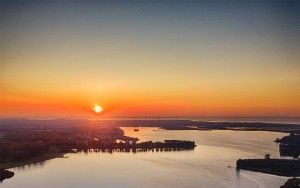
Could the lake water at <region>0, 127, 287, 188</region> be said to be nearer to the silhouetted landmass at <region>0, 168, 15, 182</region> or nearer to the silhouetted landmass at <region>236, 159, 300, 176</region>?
the silhouetted landmass at <region>0, 168, 15, 182</region>

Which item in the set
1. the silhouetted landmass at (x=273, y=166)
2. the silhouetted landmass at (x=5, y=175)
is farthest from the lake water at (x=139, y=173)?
the silhouetted landmass at (x=273, y=166)

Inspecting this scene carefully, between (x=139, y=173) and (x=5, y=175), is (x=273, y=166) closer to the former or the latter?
(x=139, y=173)

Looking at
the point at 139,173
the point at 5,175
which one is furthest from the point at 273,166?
the point at 5,175

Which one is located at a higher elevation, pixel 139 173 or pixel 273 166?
pixel 273 166

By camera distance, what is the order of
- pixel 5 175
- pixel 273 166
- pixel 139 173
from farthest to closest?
pixel 273 166 < pixel 139 173 < pixel 5 175

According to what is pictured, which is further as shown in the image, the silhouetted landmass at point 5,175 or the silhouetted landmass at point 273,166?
the silhouetted landmass at point 273,166

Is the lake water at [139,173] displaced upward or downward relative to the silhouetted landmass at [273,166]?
downward

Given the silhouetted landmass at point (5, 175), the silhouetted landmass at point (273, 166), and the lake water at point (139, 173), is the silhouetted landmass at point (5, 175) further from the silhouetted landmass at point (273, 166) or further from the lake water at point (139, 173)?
the silhouetted landmass at point (273, 166)

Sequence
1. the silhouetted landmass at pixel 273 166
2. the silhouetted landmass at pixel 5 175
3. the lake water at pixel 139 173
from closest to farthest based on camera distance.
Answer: the lake water at pixel 139 173
the silhouetted landmass at pixel 5 175
the silhouetted landmass at pixel 273 166

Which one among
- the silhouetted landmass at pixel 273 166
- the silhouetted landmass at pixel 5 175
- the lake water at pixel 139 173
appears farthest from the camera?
the silhouetted landmass at pixel 273 166
